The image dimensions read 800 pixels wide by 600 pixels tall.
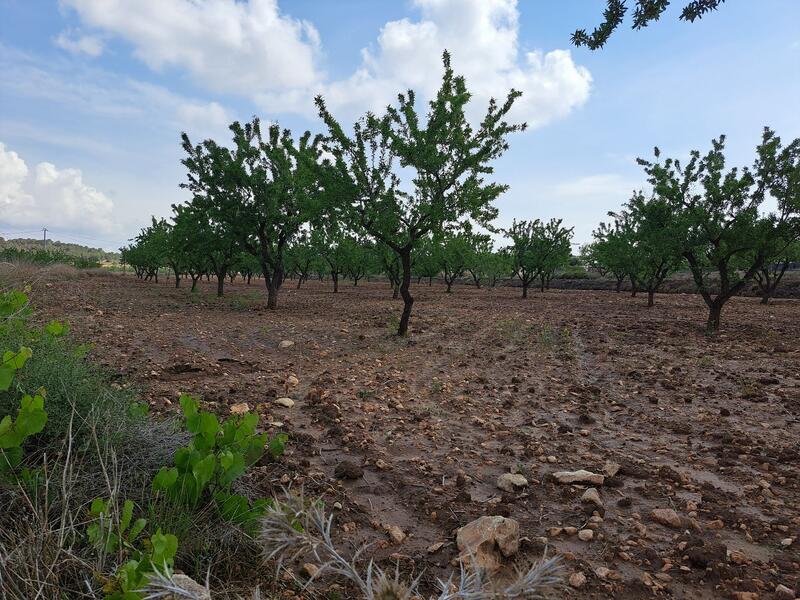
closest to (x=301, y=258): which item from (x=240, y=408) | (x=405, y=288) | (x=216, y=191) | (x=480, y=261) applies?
(x=480, y=261)

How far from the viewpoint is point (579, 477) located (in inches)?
154

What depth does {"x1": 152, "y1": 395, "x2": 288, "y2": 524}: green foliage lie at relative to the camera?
2.38 meters

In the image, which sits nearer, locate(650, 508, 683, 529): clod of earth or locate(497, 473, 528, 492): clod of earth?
locate(650, 508, 683, 529): clod of earth

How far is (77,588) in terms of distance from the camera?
1968 mm

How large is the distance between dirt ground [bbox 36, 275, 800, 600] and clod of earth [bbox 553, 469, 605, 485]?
0.10 m

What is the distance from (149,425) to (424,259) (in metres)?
35.5

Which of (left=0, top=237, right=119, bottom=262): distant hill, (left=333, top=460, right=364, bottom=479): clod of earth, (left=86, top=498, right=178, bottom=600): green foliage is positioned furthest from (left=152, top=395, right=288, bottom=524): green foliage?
(left=0, top=237, right=119, bottom=262): distant hill

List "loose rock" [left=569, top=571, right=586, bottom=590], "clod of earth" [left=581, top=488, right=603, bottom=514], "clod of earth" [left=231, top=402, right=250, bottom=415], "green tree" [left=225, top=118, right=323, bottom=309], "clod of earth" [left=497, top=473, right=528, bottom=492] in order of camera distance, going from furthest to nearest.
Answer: "green tree" [left=225, top=118, right=323, bottom=309] < "clod of earth" [left=231, top=402, right=250, bottom=415] < "clod of earth" [left=497, top=473, right=528, bottom=492] < "clod of earth" [left=581, top=488, right=603, bottom=514] < "loose rock" [left=569, top=571, right=586, bottom=590]

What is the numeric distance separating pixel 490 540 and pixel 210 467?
5.65 feet

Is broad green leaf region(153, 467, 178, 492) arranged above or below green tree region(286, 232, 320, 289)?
below

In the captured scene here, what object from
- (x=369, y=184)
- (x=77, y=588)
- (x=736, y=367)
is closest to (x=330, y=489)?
(x=77, y=588)

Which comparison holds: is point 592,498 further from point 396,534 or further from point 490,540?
point 396,534

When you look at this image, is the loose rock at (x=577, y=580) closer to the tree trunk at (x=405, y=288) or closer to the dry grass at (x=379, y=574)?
the dry grass at (x=379, y=574)

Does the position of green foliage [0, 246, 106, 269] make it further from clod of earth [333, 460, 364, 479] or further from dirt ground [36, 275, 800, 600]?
clod of earth [333, 460, 364, 479]
